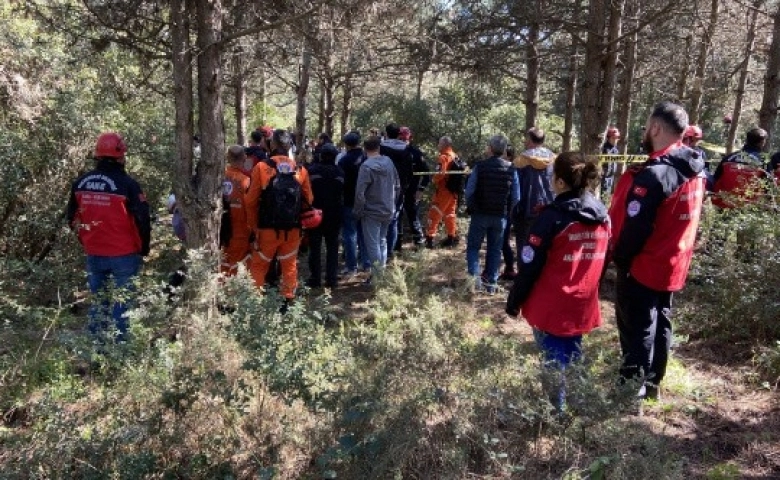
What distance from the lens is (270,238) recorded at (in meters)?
6.23

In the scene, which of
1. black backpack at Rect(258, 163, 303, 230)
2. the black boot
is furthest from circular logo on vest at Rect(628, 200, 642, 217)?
the black boot

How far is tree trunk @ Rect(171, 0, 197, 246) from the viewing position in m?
4.32

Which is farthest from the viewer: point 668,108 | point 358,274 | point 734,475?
point 358,274

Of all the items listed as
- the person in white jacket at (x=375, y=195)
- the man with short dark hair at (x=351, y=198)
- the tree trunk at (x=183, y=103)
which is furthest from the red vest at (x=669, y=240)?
the man with short dark hair at (x=351, y=198)

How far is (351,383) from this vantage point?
10.2 feet

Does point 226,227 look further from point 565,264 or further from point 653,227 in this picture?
point 653,227

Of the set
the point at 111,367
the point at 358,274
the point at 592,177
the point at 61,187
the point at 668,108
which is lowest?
the point at 358,274

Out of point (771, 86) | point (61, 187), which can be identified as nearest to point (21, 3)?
point (61, 187)

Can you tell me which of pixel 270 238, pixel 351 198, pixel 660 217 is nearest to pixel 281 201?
pixel 270 238

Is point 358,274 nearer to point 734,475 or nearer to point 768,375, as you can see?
point 768,375

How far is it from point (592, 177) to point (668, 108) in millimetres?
787

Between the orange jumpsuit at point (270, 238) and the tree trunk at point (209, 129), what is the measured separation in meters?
1.41

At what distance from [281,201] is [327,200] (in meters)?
1.22

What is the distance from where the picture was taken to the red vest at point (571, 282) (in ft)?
11.6
